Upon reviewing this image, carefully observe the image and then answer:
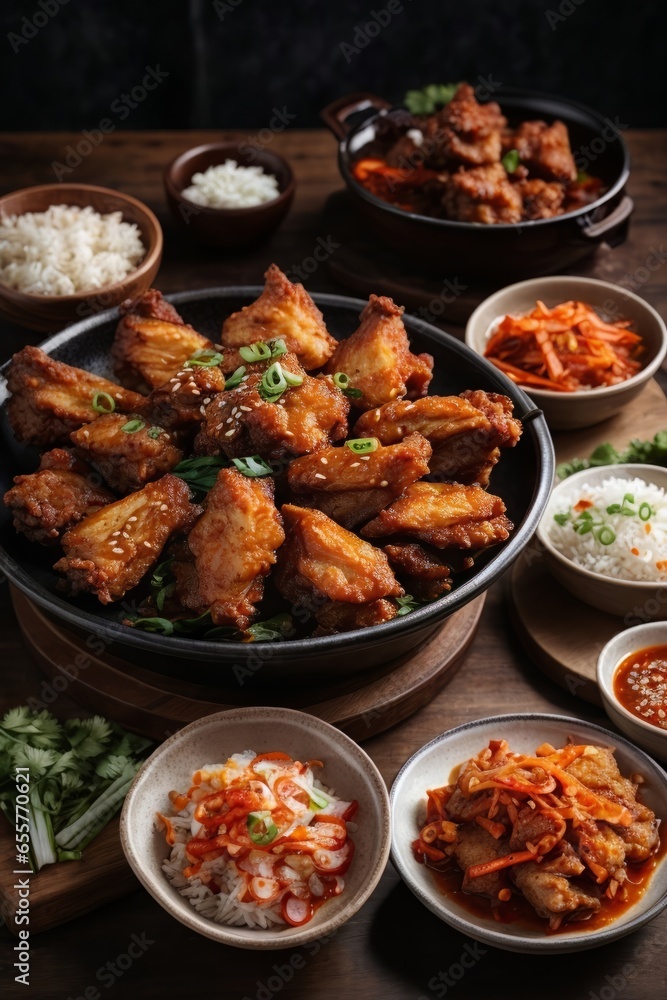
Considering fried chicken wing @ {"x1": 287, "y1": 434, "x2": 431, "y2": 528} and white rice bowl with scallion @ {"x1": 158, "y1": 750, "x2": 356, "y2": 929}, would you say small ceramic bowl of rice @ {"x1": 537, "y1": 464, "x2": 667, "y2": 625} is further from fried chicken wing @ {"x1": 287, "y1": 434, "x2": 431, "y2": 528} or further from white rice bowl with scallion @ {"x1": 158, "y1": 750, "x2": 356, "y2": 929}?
white rice bowl with scallion @ {"x1": 158, "y1": 750, "x2": 356, "y2": 929}

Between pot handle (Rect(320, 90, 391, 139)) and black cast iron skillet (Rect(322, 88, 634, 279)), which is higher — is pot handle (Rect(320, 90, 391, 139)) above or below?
above

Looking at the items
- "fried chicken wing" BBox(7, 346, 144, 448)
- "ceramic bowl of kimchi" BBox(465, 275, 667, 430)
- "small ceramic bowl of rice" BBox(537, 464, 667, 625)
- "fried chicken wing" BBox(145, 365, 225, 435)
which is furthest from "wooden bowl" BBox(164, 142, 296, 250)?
"small ceramic bowl of rice" BBox(537, 464, 667, 625)

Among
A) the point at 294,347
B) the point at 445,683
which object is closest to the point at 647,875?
the point at 445,683

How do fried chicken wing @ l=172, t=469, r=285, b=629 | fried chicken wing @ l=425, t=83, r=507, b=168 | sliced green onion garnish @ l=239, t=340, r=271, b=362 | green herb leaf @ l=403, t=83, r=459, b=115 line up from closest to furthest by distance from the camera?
1. fried chicken wing @ l=172, t=469, r=285, b=629
2. sliced green onion garnish @ l=239, t=340, r=271, b=362
3. fried chicken wing @ l=425, t=83, r=507, b=168
4. green herb leaf @ l=403, t=83, r=459, b=115

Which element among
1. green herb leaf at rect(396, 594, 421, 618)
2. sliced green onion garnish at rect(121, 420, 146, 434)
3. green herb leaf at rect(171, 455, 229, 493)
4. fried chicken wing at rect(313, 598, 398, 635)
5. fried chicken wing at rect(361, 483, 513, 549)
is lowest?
green herb leaf at rect(396, 594, 421, 618)

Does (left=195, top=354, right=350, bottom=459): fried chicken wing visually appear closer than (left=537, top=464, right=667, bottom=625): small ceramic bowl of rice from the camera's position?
Yes

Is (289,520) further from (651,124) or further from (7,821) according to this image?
(651,124)

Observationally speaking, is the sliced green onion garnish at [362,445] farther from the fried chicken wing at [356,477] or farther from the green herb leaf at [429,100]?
the green herb leaf at [429,100]
